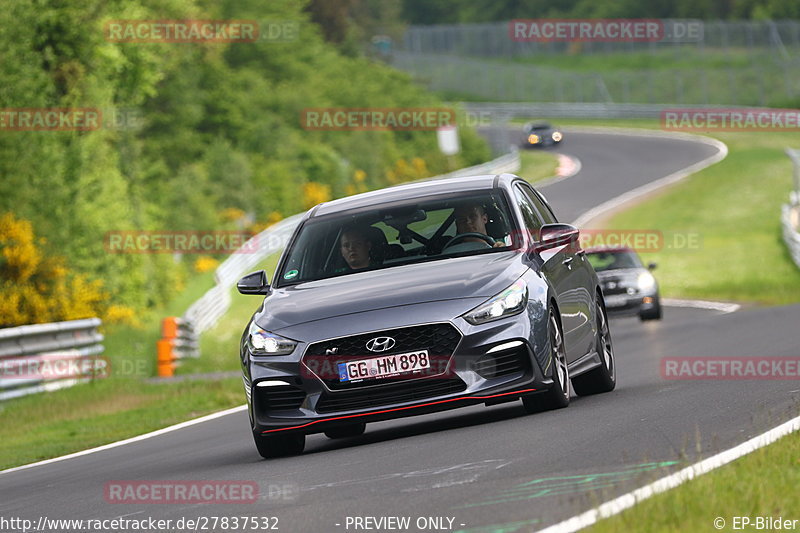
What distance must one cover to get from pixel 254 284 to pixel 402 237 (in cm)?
108

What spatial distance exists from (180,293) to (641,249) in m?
14.8

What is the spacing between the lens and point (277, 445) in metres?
10.7

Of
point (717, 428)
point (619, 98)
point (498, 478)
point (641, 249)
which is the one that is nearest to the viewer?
point (498, 478)

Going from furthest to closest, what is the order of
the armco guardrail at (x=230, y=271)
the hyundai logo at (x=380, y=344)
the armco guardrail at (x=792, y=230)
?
the armco guardrail at (x=792, y=230), the armco guardrail at (x=230, y=271), the hyundai logo at (x=380, y=344)

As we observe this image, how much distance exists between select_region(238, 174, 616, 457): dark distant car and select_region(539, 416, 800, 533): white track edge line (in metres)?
1.85

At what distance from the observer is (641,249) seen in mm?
51156

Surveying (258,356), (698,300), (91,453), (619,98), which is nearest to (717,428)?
(258,356)

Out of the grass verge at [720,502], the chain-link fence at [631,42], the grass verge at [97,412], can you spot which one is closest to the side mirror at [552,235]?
the grass verge at [720,502]

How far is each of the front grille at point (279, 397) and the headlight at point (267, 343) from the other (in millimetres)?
228

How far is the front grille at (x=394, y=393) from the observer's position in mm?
10039

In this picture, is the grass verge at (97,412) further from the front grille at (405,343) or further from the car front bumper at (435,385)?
the front grille at (405,343)

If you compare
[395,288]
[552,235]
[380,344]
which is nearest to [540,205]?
[552,235]

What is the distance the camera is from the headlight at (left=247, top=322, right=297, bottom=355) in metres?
10.2

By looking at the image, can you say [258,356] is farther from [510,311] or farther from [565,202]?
[565,202]
